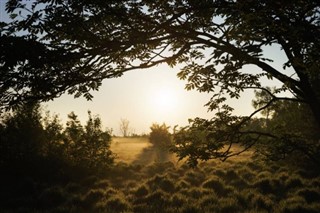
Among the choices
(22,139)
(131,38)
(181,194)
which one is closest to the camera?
(131,38)

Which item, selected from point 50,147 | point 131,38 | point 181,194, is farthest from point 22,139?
point 131,38

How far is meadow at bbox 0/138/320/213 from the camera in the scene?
14297 mm

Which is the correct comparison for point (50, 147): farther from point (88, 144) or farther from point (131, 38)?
point (131, 38)

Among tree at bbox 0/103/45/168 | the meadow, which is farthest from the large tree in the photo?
tree at bbox 0/103/45/168

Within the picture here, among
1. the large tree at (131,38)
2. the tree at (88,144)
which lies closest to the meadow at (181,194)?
the tree at (88,144)

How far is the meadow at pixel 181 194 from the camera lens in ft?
46.9

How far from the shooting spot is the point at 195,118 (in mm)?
8812

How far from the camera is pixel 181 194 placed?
1672cm

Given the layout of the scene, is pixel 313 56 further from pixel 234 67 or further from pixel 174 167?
pixel 174 167

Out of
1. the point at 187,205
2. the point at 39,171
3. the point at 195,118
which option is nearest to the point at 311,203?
the point at 187,205

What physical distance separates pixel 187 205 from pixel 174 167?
40.2 feet

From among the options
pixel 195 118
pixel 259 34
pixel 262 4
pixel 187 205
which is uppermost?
pixel 262 4

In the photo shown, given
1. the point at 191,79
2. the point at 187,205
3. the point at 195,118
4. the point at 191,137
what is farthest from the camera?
the point at 187,205

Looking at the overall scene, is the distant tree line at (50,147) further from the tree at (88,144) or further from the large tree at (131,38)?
the large tree at (131,38)
